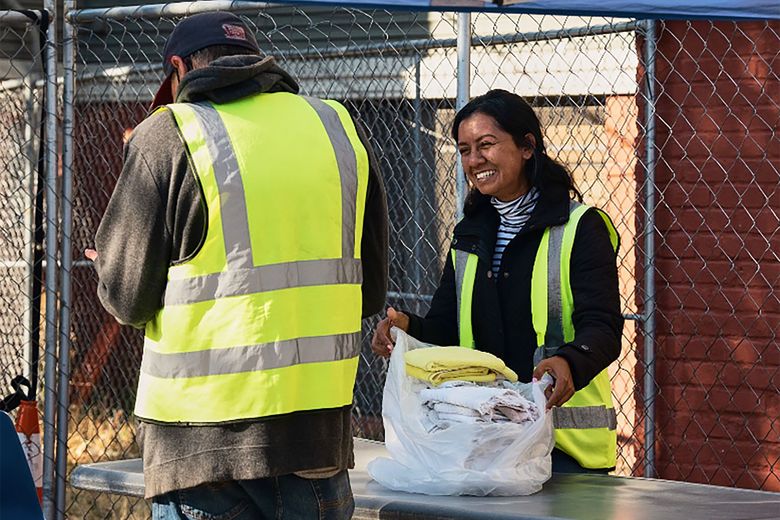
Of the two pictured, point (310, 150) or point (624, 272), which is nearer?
point (310, 150)

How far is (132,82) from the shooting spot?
8.77 metres

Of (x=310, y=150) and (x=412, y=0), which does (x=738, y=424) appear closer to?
(x=412, y=0)

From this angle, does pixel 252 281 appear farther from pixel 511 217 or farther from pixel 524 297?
pixel 511 217

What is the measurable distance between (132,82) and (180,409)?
6260 millimetres

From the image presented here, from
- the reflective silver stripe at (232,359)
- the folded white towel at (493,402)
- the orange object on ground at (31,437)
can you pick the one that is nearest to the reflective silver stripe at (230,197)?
the reflective silver stripe at (232,359)

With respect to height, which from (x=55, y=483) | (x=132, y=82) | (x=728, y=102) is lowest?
(x=55, y=483)

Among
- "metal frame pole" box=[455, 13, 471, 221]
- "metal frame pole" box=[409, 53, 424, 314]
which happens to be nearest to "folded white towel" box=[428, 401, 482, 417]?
"metal frame pole" box=[455, 13, 471, 221]

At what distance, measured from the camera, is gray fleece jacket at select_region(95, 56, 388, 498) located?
9.09 ft

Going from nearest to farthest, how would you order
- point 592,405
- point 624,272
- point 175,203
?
point 175,203 → point 592,405 → point 624,272

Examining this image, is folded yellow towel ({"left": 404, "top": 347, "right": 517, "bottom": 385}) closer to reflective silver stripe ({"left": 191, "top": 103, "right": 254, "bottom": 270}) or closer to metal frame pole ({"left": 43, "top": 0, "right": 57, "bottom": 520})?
reflective silver stripe ({"left": 191, "top": 103, "right": 254, "bottom": 270})

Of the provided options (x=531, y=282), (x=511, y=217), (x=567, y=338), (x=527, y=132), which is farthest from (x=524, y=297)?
(x=527, y=132)

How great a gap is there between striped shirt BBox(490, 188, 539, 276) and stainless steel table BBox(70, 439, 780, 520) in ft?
2.19

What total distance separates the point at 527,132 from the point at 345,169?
1.04 metres

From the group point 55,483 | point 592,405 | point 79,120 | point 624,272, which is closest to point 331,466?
point 592,405
